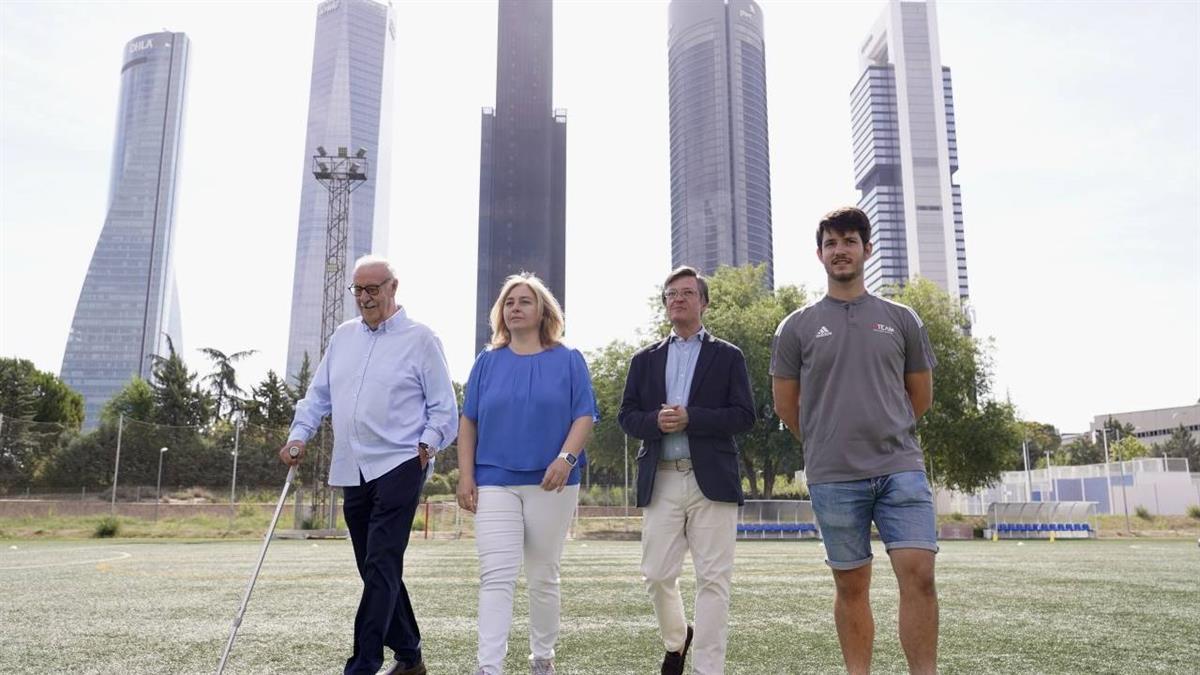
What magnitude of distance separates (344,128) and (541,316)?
468 ft

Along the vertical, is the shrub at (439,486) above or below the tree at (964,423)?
below

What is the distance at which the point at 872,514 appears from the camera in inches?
122

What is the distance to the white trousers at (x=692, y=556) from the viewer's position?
11.0 ft

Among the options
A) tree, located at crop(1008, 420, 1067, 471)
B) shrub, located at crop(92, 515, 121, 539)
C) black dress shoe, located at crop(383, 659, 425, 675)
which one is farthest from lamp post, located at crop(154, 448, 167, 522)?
tree, located at crop(1008, 420, 1067, 471)

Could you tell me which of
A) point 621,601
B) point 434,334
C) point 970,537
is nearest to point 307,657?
point 434,334

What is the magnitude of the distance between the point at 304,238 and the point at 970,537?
397 ft

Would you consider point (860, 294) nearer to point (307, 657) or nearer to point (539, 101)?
point (307, 657)

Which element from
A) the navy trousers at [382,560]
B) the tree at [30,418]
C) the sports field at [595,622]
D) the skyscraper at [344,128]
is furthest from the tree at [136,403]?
the skyscraper at [344,128]

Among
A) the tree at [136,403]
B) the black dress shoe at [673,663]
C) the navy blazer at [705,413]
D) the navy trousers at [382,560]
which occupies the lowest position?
the black dress shoe at [673,663]

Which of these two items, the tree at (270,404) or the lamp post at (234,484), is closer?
the lamp post at (234,484)

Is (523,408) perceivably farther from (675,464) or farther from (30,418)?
(30,418)

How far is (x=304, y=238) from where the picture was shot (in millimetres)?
132125

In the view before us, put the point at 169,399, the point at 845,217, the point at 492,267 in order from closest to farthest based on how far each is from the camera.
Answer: the point at 845,217 → the point at 169,399 → the point at 492,267

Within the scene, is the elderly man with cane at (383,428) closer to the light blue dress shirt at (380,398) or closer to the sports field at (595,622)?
the light blue dress shirt at (380,398)
